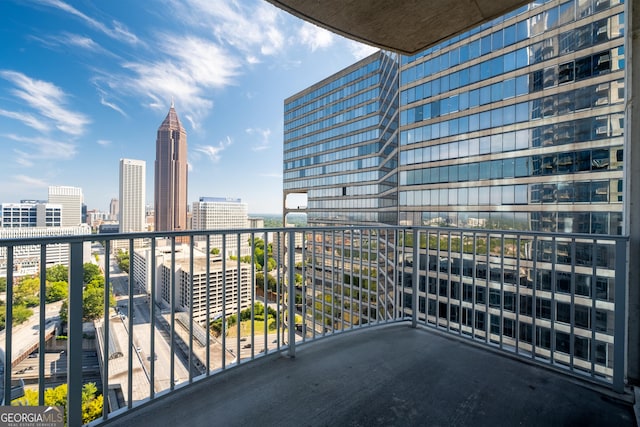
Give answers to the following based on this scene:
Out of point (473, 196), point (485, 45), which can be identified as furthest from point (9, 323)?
point (485, 45)

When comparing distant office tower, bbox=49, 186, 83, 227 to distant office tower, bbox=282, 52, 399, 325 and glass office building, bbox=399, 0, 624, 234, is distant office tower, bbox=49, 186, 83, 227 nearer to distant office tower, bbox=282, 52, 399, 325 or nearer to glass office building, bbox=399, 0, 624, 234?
distant office tower, bbox=282, 52, 399, 325

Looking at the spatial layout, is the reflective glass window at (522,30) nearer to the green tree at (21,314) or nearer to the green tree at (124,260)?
the green tree at (124,260)

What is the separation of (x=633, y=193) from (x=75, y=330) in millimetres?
3340

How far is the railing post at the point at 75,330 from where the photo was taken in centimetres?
127

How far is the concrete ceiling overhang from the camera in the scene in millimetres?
1775

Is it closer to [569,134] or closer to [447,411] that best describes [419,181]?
[569,134]

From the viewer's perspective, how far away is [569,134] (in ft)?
52.6

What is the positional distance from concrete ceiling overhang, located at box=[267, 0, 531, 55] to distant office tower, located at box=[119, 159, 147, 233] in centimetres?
4998

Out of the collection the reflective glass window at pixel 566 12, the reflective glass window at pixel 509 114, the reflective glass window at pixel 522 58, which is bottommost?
the reflective glass window at pixel 509 114

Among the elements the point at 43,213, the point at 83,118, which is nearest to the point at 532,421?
the point at 43,213

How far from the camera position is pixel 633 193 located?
1771mm

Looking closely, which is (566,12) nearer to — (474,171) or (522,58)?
(522,58)

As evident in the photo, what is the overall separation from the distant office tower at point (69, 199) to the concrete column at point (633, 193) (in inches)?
2027

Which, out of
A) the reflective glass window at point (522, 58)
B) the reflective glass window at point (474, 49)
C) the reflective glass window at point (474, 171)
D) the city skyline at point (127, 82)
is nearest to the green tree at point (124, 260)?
the city skyline at point (127, 82)
